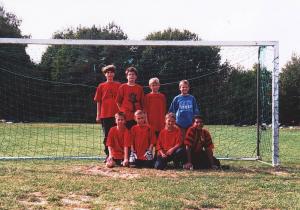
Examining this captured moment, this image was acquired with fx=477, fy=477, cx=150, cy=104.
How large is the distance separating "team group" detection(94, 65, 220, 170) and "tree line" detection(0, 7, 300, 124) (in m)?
4.96

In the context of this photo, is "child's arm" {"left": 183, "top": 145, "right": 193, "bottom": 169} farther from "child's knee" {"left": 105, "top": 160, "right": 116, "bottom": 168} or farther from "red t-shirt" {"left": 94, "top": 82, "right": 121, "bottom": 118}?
"red t-shirt" {"left": 94, "top": 82, "right": 121, "bottom": 118}

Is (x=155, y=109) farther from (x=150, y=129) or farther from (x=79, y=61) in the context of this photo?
(x=79, y=61)

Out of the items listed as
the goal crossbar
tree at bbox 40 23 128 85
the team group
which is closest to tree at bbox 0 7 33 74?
tree at bbox 40 23 128 85

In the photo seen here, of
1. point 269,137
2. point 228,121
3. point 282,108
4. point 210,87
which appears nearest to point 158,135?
point 269,137

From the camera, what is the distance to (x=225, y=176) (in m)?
7.04

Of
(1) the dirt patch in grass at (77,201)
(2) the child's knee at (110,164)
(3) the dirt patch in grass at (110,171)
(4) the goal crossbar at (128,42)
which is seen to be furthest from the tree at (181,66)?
(1) the dirt patch in grass at (77,201)

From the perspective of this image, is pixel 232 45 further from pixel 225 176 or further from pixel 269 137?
pixel 269 137

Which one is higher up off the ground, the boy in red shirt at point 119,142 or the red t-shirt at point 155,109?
the red t-shirt at point 155,109

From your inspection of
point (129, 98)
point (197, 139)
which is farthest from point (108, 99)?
point (197, 139)

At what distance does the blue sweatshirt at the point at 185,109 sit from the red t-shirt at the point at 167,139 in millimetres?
337

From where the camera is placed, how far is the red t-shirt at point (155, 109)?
824 cm

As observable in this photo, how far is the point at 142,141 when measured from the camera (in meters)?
7.93

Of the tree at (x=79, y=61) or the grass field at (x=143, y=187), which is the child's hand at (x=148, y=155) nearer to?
the grass field at (x=143, y=187)

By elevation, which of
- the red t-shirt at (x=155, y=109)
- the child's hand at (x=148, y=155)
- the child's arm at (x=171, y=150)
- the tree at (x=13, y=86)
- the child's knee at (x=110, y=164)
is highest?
the tree at (x=13, y=86)
